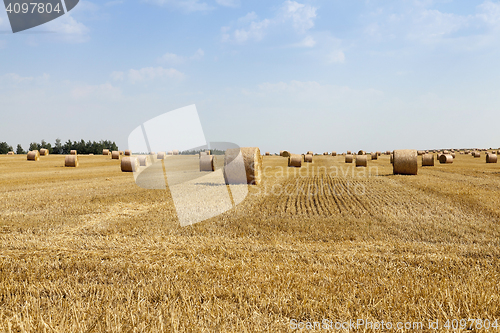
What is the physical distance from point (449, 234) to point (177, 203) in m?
8.05

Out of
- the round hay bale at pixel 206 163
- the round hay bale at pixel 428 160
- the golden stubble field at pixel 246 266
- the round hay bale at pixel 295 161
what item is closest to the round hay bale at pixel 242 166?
the golden stubble field at pixel 246 266

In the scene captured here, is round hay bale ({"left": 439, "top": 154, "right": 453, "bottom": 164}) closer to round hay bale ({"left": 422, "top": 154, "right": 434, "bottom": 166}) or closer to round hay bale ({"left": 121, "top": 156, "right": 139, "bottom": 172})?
round hay bale ({"left": 422, "top": 154, "right": 434, "bottom": 166})

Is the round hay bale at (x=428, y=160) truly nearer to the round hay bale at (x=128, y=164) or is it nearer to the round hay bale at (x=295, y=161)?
the round hay bale at (x=295, y=161)

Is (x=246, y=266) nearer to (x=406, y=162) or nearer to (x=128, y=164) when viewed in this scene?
(x=406, y=162)

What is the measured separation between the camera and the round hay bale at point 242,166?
16078mm

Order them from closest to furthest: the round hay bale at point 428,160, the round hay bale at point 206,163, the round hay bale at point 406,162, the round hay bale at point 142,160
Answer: the round hay bale at point 406,162, the round hay bale at point 206,163, the round hay bale at point 428,160, the round hay bale at point 142,160

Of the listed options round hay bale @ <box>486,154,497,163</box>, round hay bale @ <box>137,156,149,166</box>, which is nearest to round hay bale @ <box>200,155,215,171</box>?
round hay bale @ <box>137,156,149,166</box>

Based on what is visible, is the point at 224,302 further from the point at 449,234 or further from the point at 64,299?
the point at 449,234

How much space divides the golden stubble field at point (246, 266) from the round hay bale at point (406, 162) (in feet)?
33.0

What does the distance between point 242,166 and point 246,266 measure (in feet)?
37.1

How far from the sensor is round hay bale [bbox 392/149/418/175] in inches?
793

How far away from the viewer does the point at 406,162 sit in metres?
20.1

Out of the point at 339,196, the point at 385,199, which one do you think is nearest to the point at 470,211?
the point at 385,199

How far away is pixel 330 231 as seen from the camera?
24.5 feet
